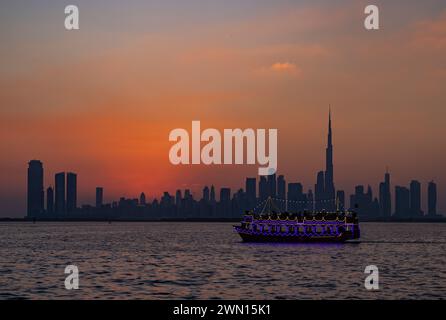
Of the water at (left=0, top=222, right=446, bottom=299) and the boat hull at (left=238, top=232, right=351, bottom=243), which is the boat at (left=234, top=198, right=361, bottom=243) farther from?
the water at (left=0, top=222, right=446, bottom=299)

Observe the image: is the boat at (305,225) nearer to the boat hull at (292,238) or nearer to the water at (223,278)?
the boat hull at (292,238)

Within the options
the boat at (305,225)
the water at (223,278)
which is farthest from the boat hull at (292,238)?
the water at (223,278)

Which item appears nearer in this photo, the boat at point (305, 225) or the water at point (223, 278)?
the water at point (223, 278)

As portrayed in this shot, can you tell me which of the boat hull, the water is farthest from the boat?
the water

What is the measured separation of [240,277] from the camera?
71.4 metres

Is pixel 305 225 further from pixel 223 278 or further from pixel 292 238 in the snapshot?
pixel 223 278

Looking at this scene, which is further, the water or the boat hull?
the boat hull

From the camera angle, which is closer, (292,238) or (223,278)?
(223,278)

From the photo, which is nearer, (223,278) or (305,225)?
(223,278)

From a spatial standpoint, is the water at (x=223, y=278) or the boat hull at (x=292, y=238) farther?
the boat hull at (x=292, y=238)

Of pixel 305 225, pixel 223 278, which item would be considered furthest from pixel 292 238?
pixel 223 278
